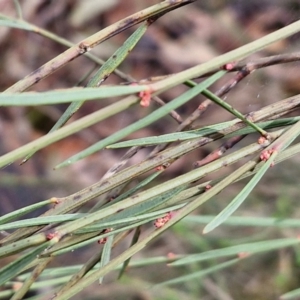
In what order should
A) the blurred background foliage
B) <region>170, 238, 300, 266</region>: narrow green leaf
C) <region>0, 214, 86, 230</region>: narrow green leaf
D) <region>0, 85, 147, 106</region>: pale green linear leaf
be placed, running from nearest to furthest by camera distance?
<region>0, 85, 147, 106</region>: pale green linear leaf
<region>0, 214, 86, 230</region>: narrow green leaf
<region>170, 238, 300, 266</region>: narrow green leaf
the blurred background foliage

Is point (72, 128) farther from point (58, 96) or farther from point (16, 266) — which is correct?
point (16, 266)

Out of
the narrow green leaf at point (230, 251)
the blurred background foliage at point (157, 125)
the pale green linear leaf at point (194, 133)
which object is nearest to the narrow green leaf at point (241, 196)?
the pale green linear leaf at point (194, 133)

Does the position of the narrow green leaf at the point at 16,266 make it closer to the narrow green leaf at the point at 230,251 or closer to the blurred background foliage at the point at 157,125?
the narrow green leaf at the point at 230,251

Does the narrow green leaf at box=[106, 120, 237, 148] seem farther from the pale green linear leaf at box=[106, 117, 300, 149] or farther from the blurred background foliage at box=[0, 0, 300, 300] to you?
the blurred background foliage at box=[0, 0, 300, 300]

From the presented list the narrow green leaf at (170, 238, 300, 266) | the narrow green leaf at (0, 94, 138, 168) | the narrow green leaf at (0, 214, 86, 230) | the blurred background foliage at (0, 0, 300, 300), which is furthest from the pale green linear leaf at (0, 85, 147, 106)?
the blurred background foliage at (0, 0, 300, 300)

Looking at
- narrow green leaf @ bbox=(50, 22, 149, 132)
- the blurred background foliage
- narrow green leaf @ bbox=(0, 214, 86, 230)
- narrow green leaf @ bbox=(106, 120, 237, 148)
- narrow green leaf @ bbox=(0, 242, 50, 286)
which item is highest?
the blurred background foliage

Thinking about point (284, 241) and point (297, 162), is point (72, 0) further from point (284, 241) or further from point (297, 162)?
point (284, 241)
